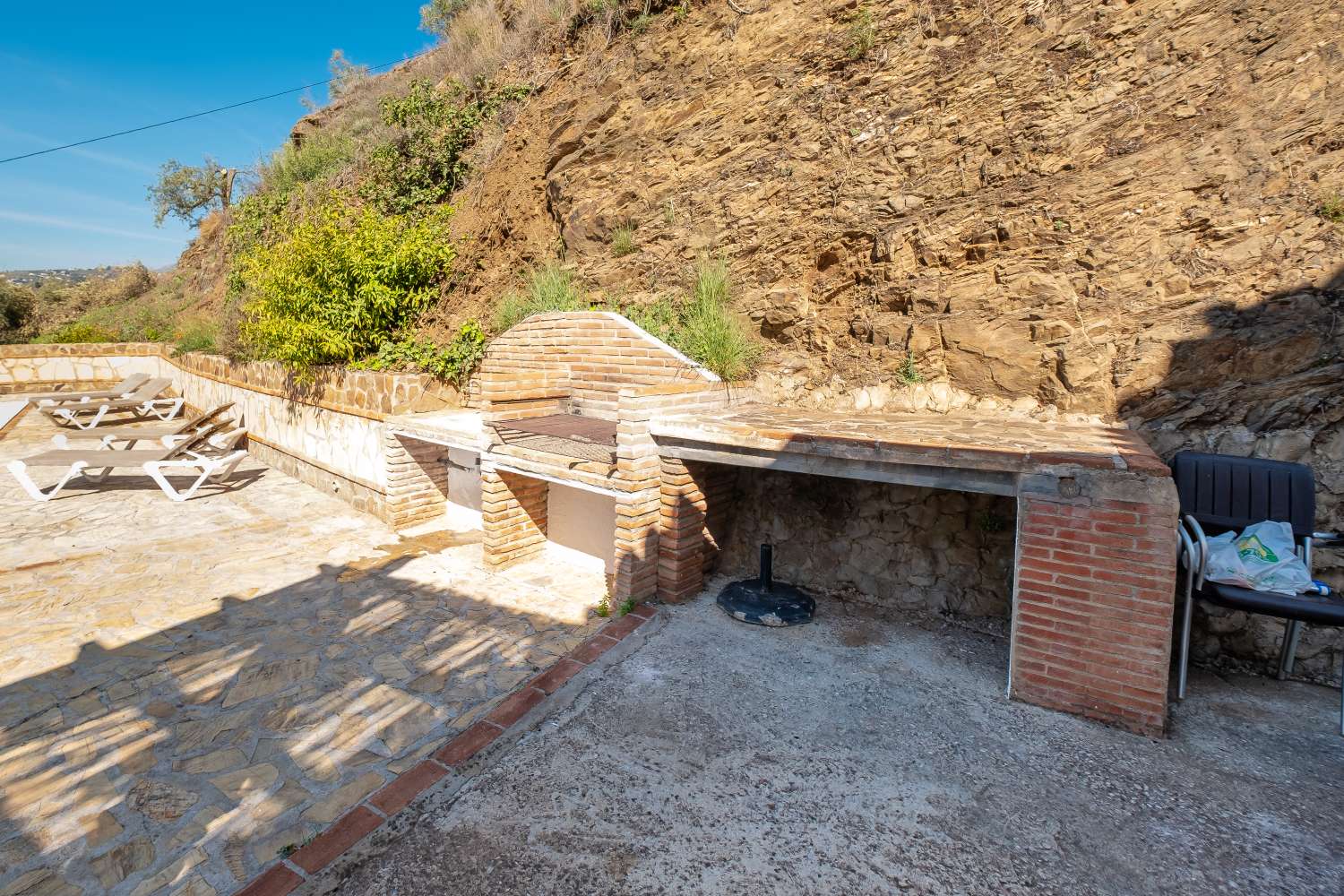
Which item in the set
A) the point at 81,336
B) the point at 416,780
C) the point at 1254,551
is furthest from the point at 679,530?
the point at 81,336

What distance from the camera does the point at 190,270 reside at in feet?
66.1

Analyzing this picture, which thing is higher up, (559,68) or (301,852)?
(559,68)

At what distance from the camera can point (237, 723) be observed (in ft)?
11.4

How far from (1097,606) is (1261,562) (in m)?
1.03

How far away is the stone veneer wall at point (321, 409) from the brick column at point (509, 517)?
2.00m

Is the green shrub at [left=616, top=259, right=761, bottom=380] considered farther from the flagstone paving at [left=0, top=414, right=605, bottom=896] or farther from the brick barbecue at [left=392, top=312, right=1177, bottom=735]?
the flagstone paving at [left=0, top=414, right=605, bottom=896]

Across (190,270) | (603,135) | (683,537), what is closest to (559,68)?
(603,135)

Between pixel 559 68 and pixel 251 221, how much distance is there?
9250 millimetres

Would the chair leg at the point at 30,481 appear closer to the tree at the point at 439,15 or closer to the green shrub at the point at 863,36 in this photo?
the green shrub at the point at 863,36

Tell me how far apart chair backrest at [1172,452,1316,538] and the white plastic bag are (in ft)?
0.45

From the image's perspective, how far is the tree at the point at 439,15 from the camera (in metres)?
15.0

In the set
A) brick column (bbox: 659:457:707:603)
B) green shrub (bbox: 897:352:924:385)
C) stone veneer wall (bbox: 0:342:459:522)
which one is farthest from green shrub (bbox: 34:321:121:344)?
green shrub (bbox: 897:352:924:385)

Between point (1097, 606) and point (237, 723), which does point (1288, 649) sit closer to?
point (1097, 606)

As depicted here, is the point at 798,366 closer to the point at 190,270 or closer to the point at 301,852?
the point at 301,852
